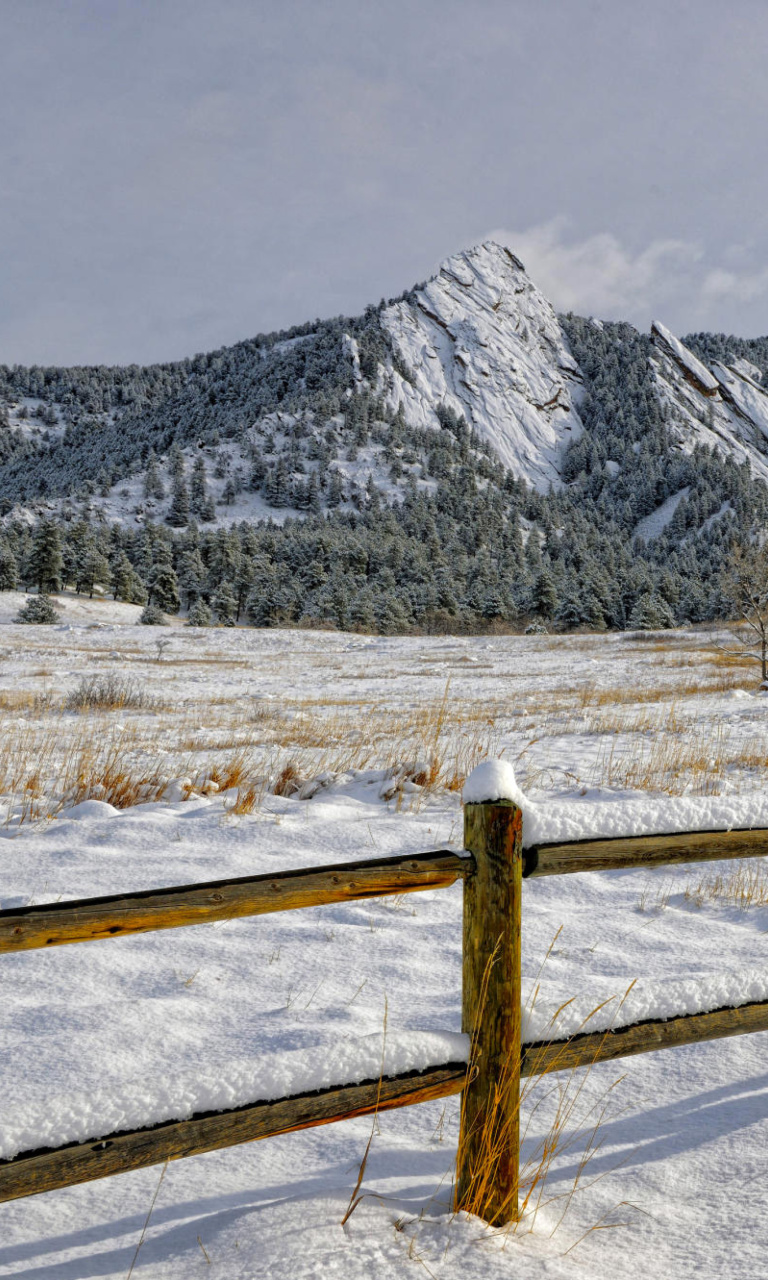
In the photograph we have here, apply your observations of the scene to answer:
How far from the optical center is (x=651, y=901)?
17.9ft

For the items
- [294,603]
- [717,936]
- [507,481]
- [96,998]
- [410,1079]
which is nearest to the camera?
[410,1079]

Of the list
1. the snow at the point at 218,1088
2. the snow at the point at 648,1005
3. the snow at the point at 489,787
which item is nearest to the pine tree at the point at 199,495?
the snow at the point at 648,1005

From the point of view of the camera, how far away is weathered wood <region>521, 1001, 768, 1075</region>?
222 cm

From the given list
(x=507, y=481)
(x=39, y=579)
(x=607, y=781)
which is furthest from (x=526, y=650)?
(x=507, y=481)

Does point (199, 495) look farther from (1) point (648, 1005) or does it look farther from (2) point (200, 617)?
(1) point (648, 1005)

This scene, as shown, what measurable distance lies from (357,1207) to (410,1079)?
68cm

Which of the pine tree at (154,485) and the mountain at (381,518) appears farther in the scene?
the pine tree at (154,485)

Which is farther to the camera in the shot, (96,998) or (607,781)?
(607,781)

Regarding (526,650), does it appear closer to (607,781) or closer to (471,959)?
(607,781)

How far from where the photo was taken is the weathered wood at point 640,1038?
2219mm

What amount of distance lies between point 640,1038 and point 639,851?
599mm

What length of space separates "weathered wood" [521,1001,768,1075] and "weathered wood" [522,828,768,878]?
51 cm

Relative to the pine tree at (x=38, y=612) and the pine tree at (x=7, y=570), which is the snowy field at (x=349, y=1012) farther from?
the pine tree at (x=7, y=570)

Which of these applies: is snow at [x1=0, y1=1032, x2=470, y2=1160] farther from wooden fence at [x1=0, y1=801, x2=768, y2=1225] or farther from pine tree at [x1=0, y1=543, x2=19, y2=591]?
pine tree at [x1=0, y1=543, x2=19, y2=591]
